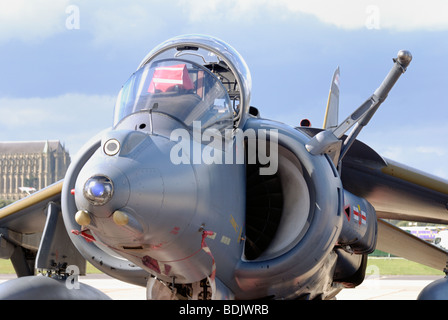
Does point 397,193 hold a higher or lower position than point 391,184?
lower

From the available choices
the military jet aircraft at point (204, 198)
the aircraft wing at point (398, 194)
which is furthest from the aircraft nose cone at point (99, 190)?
the aircraft wing at point (398, 194)

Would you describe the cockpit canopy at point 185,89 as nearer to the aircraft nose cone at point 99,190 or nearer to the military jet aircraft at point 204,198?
the military jet aircraft at point 204,198

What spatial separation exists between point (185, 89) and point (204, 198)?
1063 millimetres

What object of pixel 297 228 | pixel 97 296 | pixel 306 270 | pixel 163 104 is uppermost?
pixel 163 104

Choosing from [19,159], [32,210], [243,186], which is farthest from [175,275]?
[19,159]

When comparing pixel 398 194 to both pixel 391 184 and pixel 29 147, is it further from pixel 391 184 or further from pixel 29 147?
pixel 29 147

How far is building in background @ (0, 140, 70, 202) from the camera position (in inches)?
3834

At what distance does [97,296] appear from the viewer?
21.8 feet

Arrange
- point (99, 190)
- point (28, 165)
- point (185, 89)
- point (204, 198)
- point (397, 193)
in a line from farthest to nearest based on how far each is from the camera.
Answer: point (28, 165) → point (397, 193) → point (185, 89) → point (204, 198) → point (99, 190)

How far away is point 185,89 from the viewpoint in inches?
202

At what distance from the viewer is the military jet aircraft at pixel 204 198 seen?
4066 millimetres

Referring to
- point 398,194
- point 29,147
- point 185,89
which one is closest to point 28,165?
point 29,147

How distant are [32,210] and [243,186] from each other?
132 inches
